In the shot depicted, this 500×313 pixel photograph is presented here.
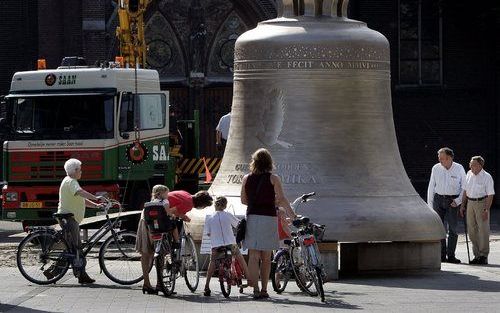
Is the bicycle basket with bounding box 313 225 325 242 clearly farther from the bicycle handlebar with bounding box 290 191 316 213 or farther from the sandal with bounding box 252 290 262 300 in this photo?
the sandal with bounding box 252 290 262 300

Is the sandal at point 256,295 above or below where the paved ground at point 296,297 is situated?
above

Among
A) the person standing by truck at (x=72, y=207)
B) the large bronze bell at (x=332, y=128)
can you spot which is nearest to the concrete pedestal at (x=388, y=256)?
the large bronze bell at (x=332, y=128)

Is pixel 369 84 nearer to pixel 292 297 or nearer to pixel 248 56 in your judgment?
pixel 248 56

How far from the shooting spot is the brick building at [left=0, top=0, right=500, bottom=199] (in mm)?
40906

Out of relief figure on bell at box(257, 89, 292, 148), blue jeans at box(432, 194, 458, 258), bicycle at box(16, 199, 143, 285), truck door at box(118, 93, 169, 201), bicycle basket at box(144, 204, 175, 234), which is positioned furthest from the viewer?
truck door at box(118, 93, 169, 201)

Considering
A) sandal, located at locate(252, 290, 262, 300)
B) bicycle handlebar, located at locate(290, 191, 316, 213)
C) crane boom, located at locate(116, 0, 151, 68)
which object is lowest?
sandal, located at locate(252, 290, 262, 300)

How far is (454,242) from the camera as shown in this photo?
21.4m

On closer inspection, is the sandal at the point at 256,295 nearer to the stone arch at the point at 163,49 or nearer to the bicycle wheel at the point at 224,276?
the bicycle wheel at the point at 224,276

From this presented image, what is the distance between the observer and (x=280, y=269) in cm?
1677

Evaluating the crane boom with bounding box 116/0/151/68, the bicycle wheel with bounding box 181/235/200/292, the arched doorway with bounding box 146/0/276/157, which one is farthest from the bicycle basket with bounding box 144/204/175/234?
the arched doorway with bounding box 146/0/276/157

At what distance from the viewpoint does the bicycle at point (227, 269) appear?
16.5 meters

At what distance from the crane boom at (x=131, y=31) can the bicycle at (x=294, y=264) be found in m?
17.1

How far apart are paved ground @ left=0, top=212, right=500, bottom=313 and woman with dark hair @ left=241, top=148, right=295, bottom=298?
359 millimetres

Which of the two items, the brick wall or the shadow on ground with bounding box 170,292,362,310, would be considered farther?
the brick wall
